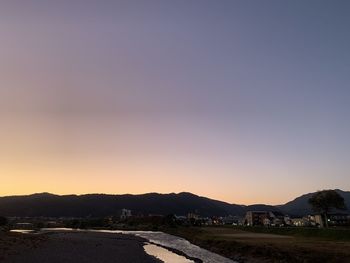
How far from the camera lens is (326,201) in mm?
136875

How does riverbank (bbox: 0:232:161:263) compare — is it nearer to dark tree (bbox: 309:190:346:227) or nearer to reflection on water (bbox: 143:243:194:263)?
reflection on water (bbox: 143:243:194:263)

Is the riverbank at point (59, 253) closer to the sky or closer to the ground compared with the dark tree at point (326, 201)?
closer to the ground

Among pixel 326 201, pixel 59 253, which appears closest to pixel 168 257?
pixel 59 253

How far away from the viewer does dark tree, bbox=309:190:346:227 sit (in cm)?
13554

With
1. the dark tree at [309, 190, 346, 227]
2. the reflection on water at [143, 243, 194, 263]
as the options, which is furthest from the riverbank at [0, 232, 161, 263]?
the dark tree at [309, 190, 346, 227]

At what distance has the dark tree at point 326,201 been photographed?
135538mm

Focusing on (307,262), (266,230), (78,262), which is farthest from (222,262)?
(266,230)

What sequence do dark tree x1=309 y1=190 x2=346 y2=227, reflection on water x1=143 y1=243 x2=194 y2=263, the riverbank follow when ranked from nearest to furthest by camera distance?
the riverbank < reflection on water x1=143 y1=243 x2=194 y2=263 < dark tree x1=309 y1=190 x2=346 y2=227

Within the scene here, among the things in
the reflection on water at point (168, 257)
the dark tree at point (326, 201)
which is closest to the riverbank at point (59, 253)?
the reflection on water at point (168, 257)

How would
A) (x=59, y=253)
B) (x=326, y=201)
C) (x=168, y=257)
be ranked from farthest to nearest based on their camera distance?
1. (x=326, y=201)
2. (x=168, y=257)
3. (x=59, y=253)

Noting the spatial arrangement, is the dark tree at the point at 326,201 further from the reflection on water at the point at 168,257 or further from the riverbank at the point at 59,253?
the riverbank at the point at 59,253

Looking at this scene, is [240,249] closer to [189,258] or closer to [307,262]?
[189,258]

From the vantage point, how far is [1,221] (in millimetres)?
188125

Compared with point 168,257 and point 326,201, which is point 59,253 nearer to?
point 168,257
